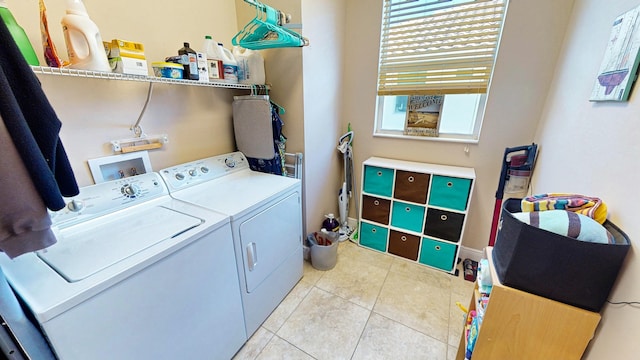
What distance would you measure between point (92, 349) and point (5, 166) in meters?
0.65

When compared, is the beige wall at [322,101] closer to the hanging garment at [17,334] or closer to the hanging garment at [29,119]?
the hanging garment at [29,119]

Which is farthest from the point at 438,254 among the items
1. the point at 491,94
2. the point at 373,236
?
the point at 491,94

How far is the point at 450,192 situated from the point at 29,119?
232cm

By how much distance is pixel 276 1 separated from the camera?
5.75 ft

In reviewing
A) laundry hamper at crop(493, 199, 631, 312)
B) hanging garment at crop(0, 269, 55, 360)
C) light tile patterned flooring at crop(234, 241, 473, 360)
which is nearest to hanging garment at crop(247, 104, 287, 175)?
light tile patterned flooring at crop(234, 241, 473, 360)

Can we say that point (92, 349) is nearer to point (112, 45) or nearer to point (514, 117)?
point (112, 45)

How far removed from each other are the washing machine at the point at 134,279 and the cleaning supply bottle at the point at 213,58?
30.0 inches

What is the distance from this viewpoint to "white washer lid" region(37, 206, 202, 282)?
87 centimetres

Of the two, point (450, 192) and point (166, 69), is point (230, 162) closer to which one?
point (166, 69)

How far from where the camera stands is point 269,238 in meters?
1.54

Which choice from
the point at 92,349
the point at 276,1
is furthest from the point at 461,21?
the point at 92,349

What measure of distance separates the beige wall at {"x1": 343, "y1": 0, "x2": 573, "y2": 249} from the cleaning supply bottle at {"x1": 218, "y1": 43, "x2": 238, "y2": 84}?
1193 millimetres

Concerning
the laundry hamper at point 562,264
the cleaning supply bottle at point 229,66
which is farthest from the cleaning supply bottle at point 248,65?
the laundry hamper at point 562,264

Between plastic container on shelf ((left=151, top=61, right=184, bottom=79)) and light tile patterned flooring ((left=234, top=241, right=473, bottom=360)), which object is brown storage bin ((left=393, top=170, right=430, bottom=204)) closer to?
light tile patterned flooring ((left=234, top=241, right=473, bottom=360))
